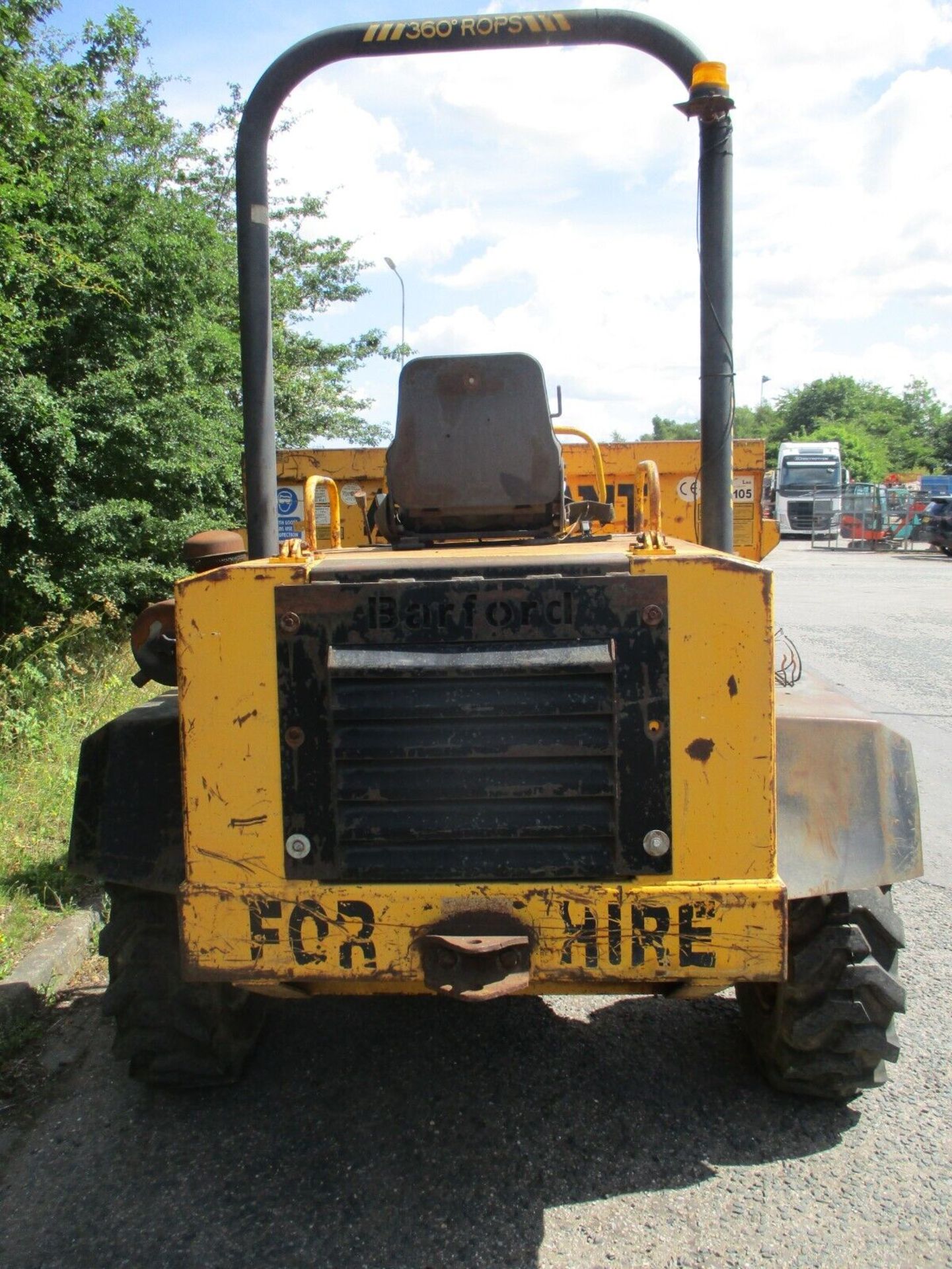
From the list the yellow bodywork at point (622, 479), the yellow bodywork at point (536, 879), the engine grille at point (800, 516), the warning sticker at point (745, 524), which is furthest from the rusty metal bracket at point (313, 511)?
the engine grille at point (800, 516)

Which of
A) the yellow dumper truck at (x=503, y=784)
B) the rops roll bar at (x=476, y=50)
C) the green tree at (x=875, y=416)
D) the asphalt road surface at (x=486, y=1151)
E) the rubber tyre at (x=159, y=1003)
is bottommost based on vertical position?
the asphalt road surface at (x=486, y=1151)

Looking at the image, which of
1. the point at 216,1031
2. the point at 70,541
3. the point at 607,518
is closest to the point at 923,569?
the point at 70,541

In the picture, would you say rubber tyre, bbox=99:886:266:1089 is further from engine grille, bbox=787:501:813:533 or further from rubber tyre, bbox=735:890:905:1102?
engine grille, bbox=787:501:813:533

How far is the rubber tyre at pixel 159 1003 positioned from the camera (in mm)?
3332

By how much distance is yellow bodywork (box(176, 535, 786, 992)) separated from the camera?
9.07 feet

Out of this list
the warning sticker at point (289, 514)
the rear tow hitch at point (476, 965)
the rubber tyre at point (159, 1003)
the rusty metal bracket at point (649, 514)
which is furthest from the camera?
the warning sticker at point (289, 514)

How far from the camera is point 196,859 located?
289cm

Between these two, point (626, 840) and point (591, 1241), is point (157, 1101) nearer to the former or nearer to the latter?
point (591, 1241)

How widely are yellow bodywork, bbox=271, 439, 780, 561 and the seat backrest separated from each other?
297 cm

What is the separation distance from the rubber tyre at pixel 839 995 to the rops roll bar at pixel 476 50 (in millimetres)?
1235

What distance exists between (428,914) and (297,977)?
1.28ft

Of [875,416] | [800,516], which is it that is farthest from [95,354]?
[875,416]

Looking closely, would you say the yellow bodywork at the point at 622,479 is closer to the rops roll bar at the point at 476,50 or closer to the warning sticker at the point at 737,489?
the warning sticker at the point at 737,489

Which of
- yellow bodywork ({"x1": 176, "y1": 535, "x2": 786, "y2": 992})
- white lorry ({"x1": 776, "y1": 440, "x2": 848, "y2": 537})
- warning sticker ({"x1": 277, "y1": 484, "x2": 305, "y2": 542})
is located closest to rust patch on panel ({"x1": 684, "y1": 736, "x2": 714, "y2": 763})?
yellow bodywork ({"x1": 176, "y1": 535, "x2": 786, "y2": 992})
